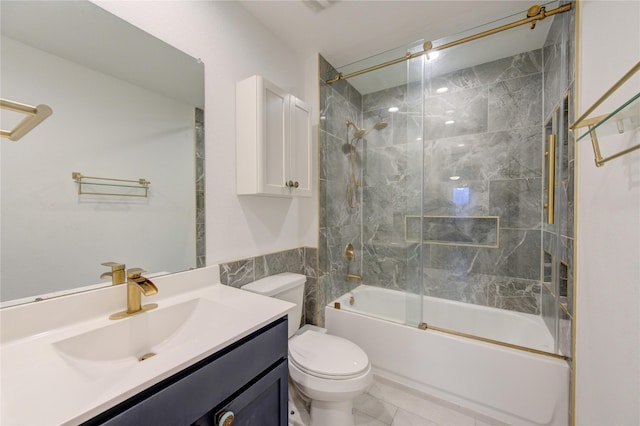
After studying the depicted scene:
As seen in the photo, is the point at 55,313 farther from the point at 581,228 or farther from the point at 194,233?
the point at 581,228

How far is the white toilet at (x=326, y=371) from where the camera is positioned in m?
1.20

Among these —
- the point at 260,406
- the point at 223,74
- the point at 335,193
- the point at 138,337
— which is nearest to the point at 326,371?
the point at 260,406

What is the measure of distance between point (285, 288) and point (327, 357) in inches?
17.5

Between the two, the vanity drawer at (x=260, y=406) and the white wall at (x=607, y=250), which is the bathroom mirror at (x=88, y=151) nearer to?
the vanity drawer at (x=260, y=406)

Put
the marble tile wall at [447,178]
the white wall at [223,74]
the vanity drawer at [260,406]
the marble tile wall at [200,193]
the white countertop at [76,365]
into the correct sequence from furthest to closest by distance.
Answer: the marble tile wall at [447,178] < the marble tile wall at [200,193] < the white wall at [223,74] < the vanity drawer at [260,406] < the white countertop at [76,365]

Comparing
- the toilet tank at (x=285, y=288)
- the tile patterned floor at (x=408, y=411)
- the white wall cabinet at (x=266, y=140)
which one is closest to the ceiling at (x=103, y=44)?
the white wall cabinet at (x=266, y=140)

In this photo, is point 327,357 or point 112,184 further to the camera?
point 327,357

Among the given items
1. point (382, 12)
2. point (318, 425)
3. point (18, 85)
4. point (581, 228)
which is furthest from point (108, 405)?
point (382, 12)

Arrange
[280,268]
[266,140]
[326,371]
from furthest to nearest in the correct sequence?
[280,268] < [266,140] < [326,371]

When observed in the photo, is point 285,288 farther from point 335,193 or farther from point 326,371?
point 335,193

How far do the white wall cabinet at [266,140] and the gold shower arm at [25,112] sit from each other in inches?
32.2

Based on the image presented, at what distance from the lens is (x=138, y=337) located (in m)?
0.89

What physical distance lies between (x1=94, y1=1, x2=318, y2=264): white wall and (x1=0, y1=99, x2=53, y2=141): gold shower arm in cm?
63

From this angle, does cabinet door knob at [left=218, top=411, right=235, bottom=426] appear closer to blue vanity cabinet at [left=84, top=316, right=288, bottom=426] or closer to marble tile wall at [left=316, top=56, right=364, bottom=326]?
blue vanity cabinet at [left=84, top=316, right=288, bottom=426]
